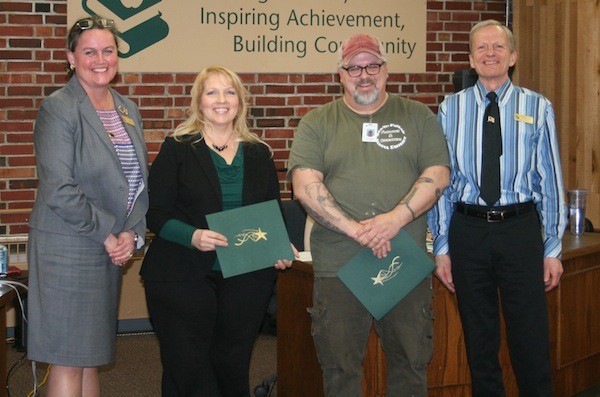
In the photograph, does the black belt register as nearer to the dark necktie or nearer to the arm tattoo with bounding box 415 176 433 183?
the dark necktie

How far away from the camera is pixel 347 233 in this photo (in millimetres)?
3174

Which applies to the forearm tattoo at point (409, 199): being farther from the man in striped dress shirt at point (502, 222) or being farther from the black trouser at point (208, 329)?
the black trouser at point (208, 329)

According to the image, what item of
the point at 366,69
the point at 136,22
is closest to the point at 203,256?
the point at 366,69

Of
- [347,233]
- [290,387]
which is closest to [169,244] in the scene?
[347,233]

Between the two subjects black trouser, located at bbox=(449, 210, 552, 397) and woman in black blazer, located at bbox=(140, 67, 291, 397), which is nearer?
woman in black blazer, located at bbox=(140, 67, 291, 397)

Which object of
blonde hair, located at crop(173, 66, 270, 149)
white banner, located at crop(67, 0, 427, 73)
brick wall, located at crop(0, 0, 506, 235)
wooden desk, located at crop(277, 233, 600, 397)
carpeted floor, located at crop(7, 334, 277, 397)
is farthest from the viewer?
white banner, located at crop(67, 0, 427, 73)

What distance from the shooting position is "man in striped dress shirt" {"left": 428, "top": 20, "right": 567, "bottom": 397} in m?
3.46

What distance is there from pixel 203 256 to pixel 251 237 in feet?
0.67

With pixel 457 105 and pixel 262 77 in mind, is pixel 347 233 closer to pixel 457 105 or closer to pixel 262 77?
pixel 457 105

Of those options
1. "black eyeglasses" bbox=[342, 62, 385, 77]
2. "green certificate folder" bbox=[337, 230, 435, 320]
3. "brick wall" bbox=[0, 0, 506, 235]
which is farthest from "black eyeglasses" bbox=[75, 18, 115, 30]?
"brick wall" bbox=[0, 0, 506, 235]

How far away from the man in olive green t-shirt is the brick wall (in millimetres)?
2925

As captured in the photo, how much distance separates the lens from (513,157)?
3479 millimetres

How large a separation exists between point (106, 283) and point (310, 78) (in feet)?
11.1

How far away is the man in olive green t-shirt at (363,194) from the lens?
10.6ft
